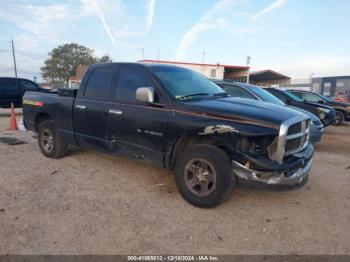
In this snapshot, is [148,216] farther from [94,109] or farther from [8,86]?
[8,86]

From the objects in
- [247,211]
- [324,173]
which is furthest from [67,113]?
[324,173]

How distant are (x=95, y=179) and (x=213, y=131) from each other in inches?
91.2

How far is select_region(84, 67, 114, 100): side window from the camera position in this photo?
4.80m

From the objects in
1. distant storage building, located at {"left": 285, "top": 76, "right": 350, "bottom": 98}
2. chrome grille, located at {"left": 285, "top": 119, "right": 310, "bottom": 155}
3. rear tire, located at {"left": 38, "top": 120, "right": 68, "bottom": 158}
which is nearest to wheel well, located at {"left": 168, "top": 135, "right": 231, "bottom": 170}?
chrome grille, located at {"left": 285, "top": 119, "right": 310, "bottom": 155}

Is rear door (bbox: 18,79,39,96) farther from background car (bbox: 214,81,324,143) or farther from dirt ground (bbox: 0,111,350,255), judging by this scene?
background car (bbox: 214,81,324,143)

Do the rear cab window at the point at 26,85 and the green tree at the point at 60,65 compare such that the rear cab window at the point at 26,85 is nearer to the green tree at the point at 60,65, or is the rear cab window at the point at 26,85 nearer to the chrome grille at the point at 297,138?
the chrome grille at the point at 297,138

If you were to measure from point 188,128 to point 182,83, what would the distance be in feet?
3.17

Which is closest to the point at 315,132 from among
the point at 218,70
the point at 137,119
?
the point at 137,119

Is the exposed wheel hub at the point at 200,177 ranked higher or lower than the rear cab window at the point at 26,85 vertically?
lower

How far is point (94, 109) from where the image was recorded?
4.84 m

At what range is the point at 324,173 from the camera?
5516mm

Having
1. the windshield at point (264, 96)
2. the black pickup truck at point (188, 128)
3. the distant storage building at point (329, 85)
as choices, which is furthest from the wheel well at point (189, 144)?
the distant storage building at point (329, 85)

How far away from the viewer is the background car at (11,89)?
13984mm

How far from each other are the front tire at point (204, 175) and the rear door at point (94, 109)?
156cm
